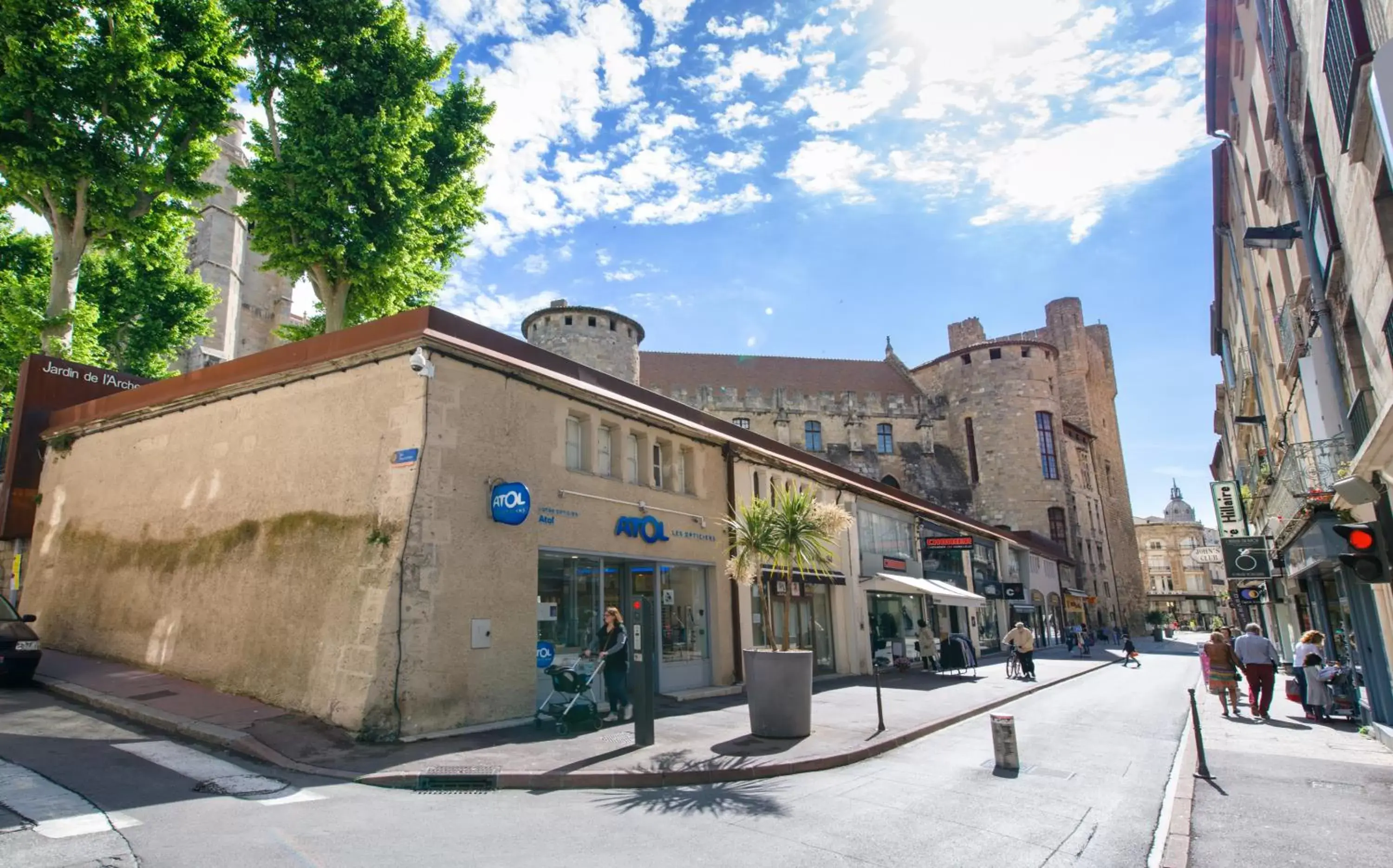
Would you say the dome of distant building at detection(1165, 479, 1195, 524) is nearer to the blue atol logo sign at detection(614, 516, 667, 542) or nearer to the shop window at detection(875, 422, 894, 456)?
the shop window at detection(875, 422, 894, 456)

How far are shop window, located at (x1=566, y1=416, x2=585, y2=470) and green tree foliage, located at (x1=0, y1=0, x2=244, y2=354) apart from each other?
12.7 meters

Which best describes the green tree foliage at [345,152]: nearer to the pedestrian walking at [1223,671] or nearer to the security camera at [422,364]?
the security camera at [422,364]

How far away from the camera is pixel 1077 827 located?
6.30 m

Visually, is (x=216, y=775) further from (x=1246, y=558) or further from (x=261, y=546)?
(x=1246, y=558)

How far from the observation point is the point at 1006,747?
8508mm

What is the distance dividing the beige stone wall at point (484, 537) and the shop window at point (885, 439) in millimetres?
46202

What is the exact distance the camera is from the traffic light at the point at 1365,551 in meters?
8.07

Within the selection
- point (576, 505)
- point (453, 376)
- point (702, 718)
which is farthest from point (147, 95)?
point (702, 718)

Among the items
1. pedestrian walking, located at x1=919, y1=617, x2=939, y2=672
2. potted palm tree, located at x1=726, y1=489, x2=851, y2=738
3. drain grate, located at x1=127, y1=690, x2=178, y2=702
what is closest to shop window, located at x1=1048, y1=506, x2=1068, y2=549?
pedestrian walking, located at x1=919, y1=617, x2=939, y2=672

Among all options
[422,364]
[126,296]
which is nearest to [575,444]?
[422,364]

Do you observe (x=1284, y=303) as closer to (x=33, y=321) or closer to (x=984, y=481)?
(x=33, y=321)

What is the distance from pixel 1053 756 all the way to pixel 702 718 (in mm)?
4848

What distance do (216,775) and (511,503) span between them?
4363 millimetres

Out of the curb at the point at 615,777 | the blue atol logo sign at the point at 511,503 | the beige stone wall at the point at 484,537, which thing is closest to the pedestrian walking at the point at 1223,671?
the curb at the point at 615,777
